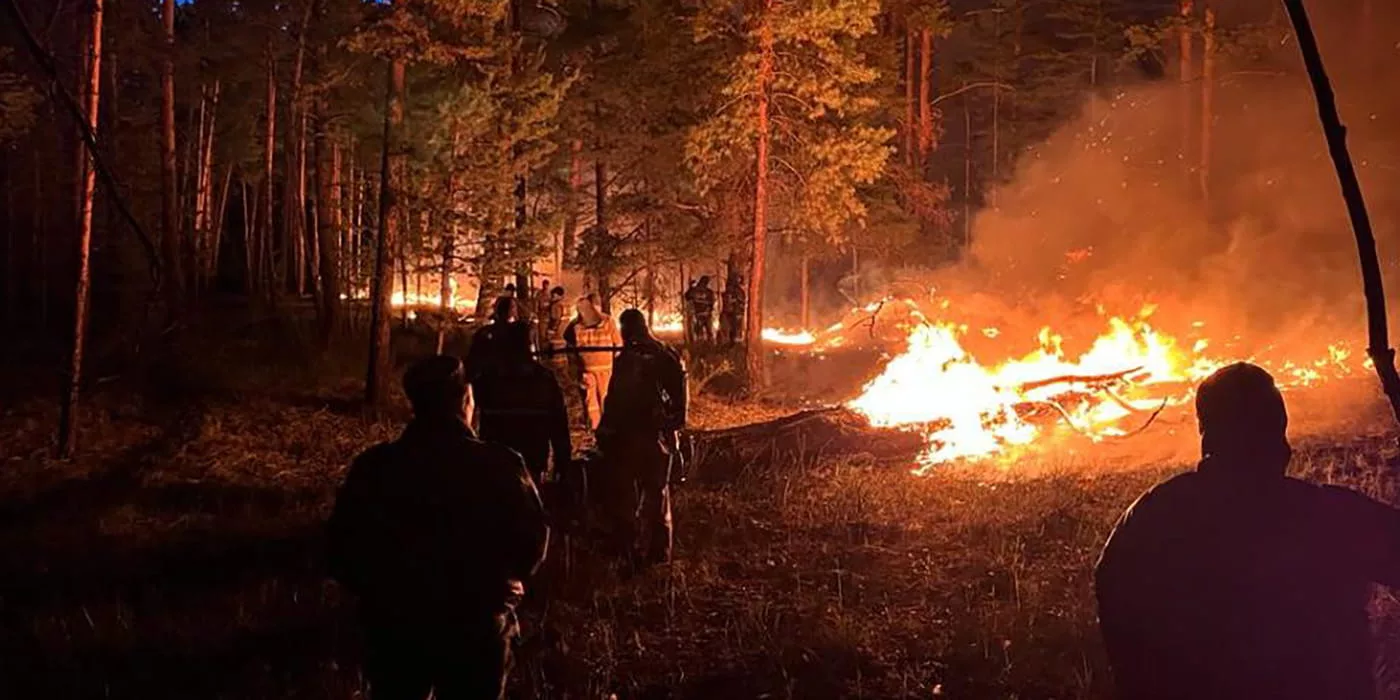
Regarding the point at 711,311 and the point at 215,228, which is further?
the point at 215,228

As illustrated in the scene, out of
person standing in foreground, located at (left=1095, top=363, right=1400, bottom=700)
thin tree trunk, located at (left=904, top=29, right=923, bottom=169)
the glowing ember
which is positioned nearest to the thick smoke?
thin tree trunk, located at (left=904, top=29, right=923, bottom=169)

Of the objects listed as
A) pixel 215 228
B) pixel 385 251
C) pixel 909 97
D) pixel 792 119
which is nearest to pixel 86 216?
pixel 385 251

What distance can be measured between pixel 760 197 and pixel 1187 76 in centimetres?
1285

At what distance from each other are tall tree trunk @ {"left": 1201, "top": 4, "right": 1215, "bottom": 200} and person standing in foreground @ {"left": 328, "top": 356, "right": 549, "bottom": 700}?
883 inches

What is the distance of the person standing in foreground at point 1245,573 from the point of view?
2.84 m

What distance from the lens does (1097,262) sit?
2470 cm

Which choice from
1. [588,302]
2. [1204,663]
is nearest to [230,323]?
[588,302]

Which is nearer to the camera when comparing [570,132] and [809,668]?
[809,668]

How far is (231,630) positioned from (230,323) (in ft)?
65.4

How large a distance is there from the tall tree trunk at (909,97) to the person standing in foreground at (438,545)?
24436mm

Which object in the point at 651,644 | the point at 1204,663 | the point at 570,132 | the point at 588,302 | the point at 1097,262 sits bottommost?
the point at 651,644

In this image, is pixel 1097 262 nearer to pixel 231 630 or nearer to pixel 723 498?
pixel 723 498

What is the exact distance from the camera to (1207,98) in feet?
74.4

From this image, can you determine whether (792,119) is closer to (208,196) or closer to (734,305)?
(734,305)
